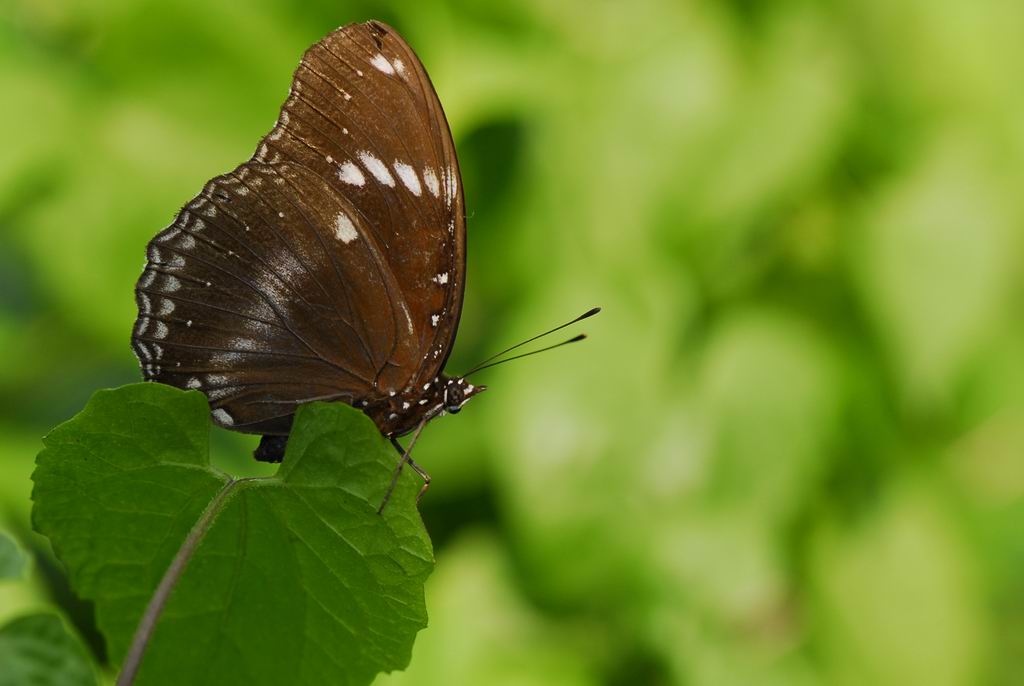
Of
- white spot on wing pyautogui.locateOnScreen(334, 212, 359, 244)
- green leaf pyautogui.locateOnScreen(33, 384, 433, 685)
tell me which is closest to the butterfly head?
white spot on wing pyautogui.locateOnScreen(334, 212, 359, 244)

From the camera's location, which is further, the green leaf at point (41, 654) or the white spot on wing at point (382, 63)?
the white spot on wing at point (382, 63)

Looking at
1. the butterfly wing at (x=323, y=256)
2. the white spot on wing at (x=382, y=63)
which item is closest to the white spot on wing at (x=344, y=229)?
the butterfly wing at (x=323, y=256)

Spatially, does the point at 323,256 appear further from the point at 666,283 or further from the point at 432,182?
the point at 666,283

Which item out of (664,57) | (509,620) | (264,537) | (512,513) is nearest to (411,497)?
(264,537)

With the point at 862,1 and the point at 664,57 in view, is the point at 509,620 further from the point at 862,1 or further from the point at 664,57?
the point at 862,1

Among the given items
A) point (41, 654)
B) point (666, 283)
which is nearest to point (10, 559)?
point (41, 654)

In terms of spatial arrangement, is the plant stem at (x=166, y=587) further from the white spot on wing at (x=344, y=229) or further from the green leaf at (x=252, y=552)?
the white spot on wing at (x=344, y=229)
